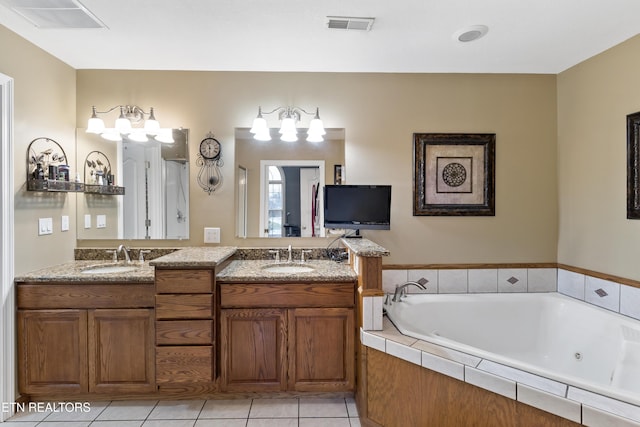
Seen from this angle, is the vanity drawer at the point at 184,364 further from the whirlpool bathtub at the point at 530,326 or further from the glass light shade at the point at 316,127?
the glass light shade at the point at 316,127

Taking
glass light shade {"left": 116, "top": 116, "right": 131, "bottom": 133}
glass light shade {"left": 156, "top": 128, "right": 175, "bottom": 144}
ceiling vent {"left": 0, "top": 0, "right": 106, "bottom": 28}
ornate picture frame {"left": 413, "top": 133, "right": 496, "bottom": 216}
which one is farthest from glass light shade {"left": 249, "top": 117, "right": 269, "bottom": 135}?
ornate picture frame {"left": 413, "top": 133, "right": 496, "bottom": 216}

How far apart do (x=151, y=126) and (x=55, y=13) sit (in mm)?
822

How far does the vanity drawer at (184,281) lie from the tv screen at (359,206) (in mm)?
1000

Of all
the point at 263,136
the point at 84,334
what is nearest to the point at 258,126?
the point at 263,136

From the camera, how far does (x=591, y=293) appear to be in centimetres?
230

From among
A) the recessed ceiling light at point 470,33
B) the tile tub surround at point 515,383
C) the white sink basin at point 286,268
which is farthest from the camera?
the white sink basin at point 286,268

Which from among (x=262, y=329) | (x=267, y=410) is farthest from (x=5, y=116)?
(x=267, y=410)

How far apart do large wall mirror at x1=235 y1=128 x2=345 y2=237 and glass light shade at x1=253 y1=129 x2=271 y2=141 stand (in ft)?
0.16

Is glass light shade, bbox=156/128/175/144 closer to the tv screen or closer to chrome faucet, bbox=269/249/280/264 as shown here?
chrome faucet, bbox=269/249/280/264

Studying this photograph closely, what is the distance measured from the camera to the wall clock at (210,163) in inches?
103

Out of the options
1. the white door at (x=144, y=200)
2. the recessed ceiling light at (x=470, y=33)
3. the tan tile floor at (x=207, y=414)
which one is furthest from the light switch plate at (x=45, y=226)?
the recessed ceiling light at (x=470, y=33)

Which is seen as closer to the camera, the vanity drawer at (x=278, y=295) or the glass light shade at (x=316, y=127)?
the vanity drawer at (x=278, y=295)

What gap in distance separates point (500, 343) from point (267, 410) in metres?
1.66

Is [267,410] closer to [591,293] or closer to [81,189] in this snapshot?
[81,189]
